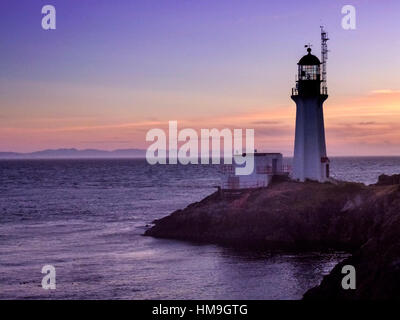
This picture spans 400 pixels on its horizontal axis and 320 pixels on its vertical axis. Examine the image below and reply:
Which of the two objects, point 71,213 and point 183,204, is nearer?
point 71,213

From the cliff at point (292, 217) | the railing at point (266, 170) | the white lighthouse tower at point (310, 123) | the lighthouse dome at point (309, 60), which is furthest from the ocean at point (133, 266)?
the lighthouse dome at point (309, 60)

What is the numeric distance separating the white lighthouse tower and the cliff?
1.77 meters

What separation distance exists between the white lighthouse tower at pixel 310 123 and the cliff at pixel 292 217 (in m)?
1.77

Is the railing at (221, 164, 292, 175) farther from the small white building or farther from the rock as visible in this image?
the rock

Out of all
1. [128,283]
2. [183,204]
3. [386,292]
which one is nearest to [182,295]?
[128,283]

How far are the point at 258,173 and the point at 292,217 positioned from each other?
9.16m

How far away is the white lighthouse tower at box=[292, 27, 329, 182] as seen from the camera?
165 feet

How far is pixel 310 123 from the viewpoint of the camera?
5034cm

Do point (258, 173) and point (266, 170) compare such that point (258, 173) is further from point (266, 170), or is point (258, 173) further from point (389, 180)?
point (389, 180)

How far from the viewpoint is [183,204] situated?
73438 millimetres
